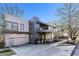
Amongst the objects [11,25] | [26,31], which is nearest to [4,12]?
[11,25]

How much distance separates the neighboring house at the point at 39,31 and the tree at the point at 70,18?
239 mm

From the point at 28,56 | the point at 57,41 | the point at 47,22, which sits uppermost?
the point at 47,22

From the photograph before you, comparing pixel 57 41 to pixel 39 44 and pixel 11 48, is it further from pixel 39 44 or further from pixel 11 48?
pixel 11 48

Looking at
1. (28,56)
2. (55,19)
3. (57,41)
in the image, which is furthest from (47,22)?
(28,56)

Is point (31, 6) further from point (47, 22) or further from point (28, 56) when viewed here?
point (28, 56)

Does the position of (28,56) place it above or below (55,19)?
below

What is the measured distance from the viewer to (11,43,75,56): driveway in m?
3.31

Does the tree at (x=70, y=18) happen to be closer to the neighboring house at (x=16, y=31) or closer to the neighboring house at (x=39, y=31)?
the neighboring house at (x=39, y=31)

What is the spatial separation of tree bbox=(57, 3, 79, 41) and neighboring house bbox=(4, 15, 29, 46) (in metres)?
0.61

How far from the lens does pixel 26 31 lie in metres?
3.38

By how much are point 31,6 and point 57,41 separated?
74 cm

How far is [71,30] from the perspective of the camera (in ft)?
11.0

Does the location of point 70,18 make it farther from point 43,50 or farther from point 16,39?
point 16,39

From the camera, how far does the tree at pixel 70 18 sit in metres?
3.30
